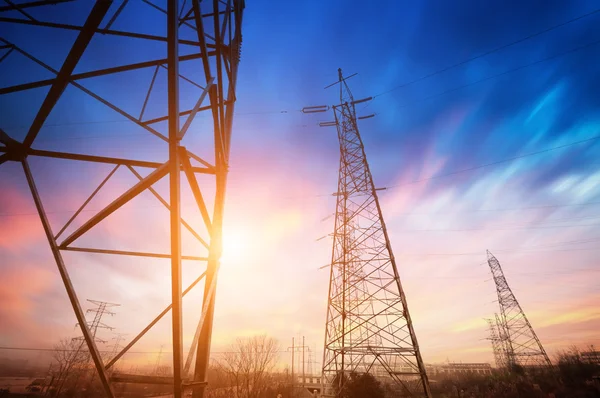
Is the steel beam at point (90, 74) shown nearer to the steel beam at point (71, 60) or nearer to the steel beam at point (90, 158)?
the steel beam at point (71, 60)

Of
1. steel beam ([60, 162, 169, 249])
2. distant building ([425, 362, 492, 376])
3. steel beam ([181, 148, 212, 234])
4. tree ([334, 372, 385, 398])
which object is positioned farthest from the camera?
distant building ([425, 362, 492, 376])

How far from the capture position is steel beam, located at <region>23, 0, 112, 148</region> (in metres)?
2.57

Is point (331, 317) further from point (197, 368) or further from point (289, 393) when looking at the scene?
point (289, 393)

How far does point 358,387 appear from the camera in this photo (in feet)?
37.0

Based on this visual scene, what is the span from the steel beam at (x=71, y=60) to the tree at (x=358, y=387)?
13.3m

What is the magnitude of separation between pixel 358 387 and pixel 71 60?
14604 millimetres

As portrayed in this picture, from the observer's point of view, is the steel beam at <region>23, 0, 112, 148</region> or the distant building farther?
the distant building

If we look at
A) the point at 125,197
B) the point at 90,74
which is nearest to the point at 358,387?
the point at 125,197

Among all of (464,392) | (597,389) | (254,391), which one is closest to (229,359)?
(254,391)

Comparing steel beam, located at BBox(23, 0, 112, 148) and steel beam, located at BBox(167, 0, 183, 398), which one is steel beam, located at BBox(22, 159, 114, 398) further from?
steel beam, located at BBox(167, 0, 183, 398)

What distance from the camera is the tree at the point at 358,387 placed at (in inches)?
436

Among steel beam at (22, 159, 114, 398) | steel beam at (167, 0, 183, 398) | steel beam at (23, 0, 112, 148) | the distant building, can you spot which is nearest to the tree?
steel beam at (22, 159, 114, 398)

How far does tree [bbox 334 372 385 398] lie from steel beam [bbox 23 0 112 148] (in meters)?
13.3

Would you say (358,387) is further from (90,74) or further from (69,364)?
(69,364)
